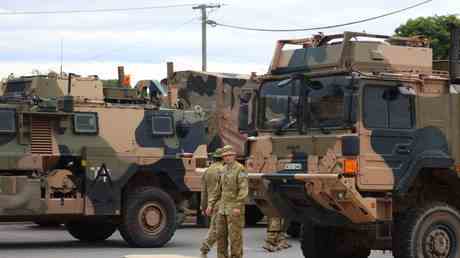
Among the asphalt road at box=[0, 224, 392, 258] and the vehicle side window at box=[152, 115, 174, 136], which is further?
the vehicle side window at box=[152, 115, 174, 136]

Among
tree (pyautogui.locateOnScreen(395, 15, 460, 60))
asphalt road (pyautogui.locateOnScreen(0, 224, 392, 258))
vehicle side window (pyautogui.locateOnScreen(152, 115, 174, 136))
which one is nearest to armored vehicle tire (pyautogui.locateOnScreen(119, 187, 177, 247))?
asphalt road (pyautogui.locateOnScreen(0, 224, 392, 258))

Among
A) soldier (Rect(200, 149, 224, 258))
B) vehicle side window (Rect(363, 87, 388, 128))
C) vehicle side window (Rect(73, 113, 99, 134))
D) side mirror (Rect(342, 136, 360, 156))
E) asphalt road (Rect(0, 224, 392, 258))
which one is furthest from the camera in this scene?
vehicle side window (Rect(73, 113, 99, 134))

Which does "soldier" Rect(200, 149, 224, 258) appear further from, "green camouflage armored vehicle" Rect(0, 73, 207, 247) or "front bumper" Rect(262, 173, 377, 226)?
"green camouflage armored vehicle" Rect(0, 73, 207, 247)

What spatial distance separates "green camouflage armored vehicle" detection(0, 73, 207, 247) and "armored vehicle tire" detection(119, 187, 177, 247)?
0.02m

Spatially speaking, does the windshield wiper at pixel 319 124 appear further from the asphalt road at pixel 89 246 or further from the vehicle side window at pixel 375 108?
the asphalt road at pixel 89 246

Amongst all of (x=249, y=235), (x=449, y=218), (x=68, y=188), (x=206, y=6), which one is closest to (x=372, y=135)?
(x=449, y=218)

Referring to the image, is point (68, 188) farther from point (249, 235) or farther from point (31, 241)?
point (249, 235)

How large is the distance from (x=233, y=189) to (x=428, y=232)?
253cm

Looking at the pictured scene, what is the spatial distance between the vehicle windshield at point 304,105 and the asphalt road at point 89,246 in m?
3.64

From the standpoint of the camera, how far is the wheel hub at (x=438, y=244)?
13.5 m

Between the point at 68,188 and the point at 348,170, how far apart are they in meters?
6.84

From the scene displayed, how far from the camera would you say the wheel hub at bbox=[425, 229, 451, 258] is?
13.5m

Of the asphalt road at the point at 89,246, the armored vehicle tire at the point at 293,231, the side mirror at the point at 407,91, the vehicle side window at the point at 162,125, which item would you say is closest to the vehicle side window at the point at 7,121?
the asphalt road at the point at 89,246

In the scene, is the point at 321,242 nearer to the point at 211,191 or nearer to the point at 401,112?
the point at 211,191
